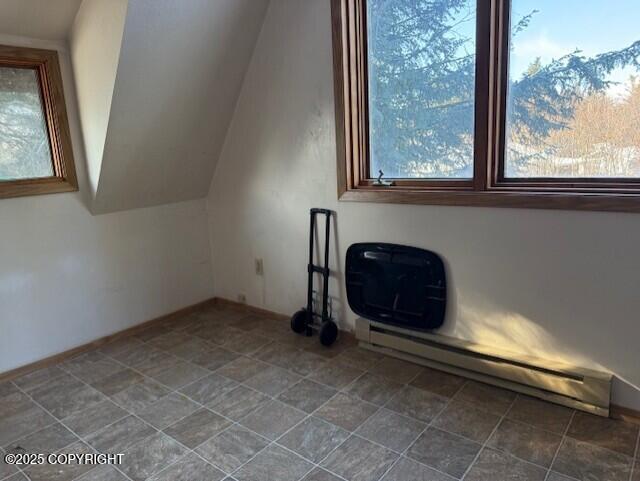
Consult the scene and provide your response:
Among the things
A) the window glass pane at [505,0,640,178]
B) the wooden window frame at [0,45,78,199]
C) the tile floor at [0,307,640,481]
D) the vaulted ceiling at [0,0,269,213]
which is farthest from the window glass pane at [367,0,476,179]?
the wooden window frame at [0,45,78,199]

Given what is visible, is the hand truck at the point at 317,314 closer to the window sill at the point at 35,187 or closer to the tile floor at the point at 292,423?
the tile floor at the point at 292,423

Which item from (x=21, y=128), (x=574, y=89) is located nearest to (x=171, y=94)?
(x=21, y=128)

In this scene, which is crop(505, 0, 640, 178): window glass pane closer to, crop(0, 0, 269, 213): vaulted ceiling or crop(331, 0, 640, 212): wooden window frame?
crop(331, 0, 640, 212): wooden window frame

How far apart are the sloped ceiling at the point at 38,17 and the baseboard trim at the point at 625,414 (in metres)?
3.31

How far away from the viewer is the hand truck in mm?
2779

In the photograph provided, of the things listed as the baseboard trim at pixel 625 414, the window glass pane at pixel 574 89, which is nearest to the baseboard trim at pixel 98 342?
the window glass pane at pixel 574 89

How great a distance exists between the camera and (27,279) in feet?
8.62

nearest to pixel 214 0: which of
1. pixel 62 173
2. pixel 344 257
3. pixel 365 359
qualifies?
pixel 62 173

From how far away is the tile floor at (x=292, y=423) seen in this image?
176 centimetres

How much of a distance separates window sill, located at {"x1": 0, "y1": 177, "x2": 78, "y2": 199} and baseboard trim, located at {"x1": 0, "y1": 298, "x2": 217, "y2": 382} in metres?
0.99

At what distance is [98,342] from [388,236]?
201 cm

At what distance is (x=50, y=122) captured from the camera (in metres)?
2.66

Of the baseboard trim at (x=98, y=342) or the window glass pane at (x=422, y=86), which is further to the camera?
the baseboard trim at (x=98, y=342)

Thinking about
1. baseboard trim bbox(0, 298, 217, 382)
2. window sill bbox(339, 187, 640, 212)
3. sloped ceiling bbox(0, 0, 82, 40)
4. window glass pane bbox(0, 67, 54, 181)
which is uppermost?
sloped ceiling bbox(0, 0, 82, 40)
